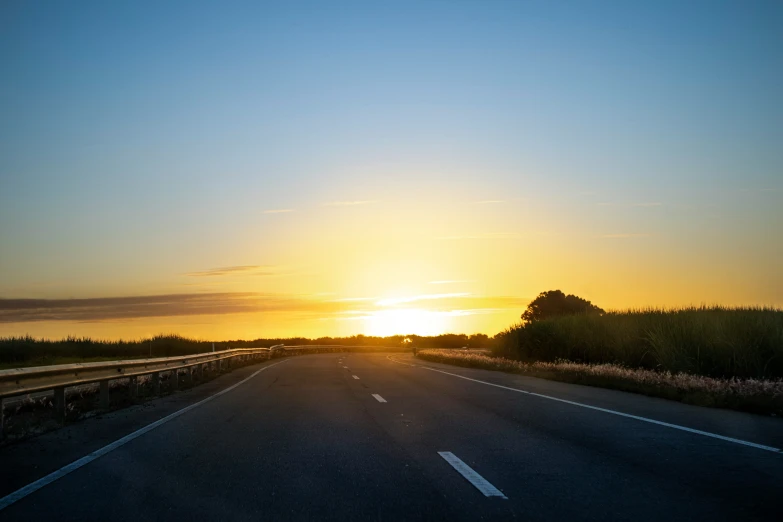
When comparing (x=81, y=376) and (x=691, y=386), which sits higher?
(x=81, y=376)

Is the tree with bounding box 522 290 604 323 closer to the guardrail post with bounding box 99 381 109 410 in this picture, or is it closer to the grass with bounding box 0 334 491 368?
the grass with bounding box 0 334 491 368

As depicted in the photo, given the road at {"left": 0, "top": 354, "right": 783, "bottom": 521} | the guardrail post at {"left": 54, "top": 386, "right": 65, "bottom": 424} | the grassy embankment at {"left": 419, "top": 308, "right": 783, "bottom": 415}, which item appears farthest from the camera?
the grassy embankment at {"left": 419, "top": 308, "right": 783, "bottom": 415}

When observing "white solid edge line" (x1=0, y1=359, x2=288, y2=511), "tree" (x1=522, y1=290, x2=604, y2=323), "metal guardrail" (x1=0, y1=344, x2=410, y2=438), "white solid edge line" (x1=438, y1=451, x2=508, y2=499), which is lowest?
"white solid edge line" (x1=0, y1=359, x2=288, y2=511)

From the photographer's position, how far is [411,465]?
26.7 ft

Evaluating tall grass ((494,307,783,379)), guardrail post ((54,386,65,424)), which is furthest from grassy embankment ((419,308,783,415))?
guardrail post ((54,386,65,424))

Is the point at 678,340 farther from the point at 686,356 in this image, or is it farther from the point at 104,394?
the point at 104,394

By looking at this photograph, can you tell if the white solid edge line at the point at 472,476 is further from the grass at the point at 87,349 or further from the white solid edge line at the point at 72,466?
the grass at the point at 87,349

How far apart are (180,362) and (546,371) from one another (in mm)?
13121

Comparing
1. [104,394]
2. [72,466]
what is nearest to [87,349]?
[104,394]

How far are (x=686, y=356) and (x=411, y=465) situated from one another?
1578cm

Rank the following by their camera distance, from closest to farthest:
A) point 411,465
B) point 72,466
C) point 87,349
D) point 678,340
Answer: point 411,465 < point 72,466 < point 678,340 < point 87,349

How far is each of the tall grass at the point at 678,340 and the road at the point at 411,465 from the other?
6196 millimetres

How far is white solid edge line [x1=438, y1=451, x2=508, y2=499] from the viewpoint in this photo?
22.0 feet

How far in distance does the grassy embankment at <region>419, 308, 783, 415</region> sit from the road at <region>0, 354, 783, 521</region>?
1.90 meters
